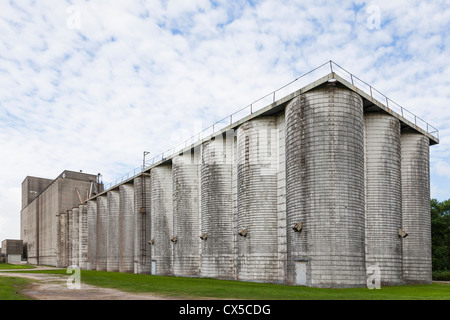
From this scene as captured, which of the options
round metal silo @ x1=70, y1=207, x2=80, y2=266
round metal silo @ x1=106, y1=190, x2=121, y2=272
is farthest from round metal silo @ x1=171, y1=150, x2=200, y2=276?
round metal silo @ x1=70, y1=207, x2=80, y2=266

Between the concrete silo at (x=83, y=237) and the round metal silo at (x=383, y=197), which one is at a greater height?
the round metal silo at (x=383, y=197)

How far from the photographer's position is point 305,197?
3103cm

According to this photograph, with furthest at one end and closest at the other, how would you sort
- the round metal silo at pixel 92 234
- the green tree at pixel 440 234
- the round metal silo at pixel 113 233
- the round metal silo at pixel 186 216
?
the round metal silo at pixel 92 234, the round metal silo at pixel 113 233, the green tree at pixel 440 234, the round metal silo at pixel 186 216

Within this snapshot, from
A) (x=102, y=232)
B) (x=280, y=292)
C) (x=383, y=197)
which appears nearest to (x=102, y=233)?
(x=102, y=232)

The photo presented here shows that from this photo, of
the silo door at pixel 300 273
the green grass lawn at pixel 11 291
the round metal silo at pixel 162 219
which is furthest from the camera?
the round metal silo at pixel 162 219

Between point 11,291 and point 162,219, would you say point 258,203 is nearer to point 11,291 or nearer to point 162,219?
point 162,219

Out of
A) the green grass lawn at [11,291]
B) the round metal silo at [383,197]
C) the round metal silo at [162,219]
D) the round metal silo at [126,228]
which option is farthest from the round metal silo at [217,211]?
the round metal silo at [126,228]

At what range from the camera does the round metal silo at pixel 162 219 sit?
2058 inches

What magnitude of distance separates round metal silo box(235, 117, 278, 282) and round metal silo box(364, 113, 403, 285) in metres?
7.49

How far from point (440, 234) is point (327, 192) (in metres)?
34.1

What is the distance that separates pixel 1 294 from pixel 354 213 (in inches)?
867

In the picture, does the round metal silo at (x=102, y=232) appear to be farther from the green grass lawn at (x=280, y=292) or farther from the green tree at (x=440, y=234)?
the green tree at (x=440, y=234)

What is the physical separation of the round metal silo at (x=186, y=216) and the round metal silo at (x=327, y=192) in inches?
666

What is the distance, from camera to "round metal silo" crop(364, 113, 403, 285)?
3422 centimetres
